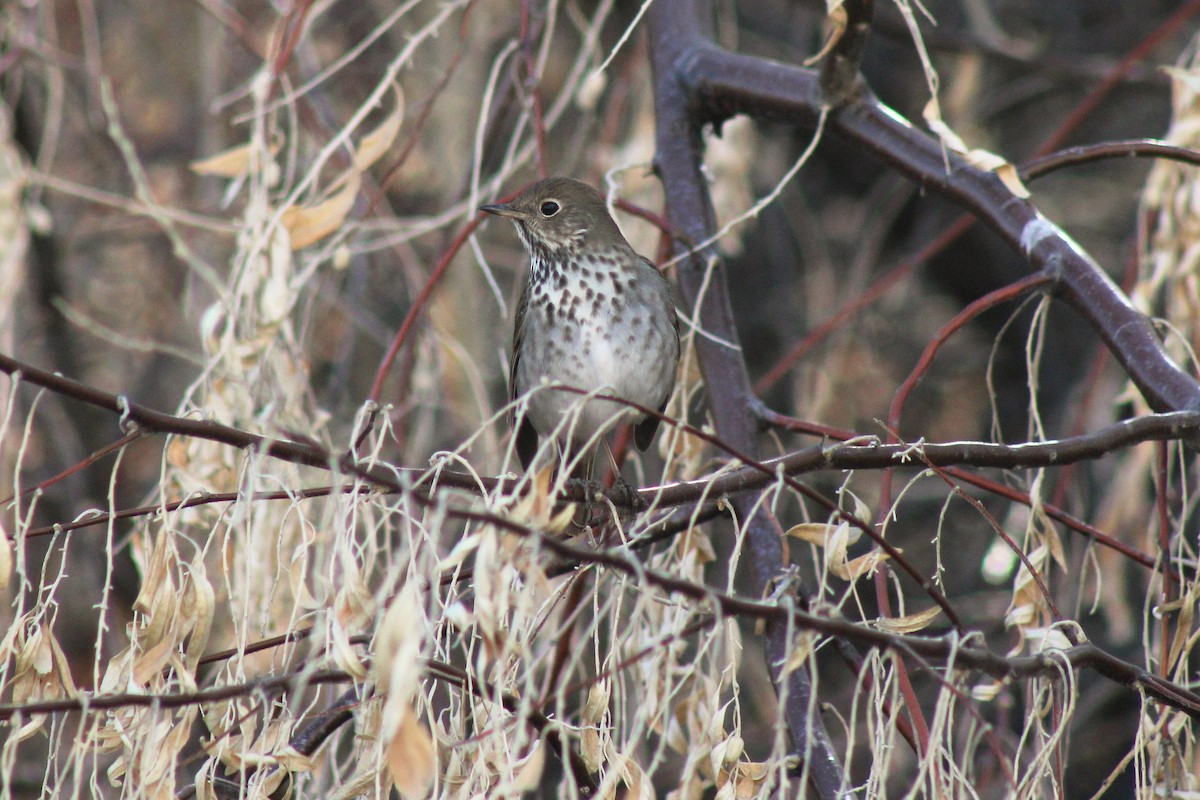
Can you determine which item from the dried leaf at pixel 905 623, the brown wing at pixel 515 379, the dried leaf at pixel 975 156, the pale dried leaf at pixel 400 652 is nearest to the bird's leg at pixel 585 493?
the brown wing at pixel 515 379

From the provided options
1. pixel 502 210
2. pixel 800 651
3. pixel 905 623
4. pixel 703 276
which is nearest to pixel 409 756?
pixel 800 651

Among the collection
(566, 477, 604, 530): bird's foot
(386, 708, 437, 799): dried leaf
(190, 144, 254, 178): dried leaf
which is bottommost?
A: (386, 708, 437, 799): dried leaf

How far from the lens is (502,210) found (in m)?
3.54

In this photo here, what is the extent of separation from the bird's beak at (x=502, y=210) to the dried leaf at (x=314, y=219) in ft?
2.22

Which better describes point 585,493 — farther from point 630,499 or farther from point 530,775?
point 530,775

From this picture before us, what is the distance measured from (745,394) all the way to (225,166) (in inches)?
Answer: 49.3

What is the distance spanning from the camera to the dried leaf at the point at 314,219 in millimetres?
2627

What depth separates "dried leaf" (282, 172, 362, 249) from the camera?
2627 millimetres

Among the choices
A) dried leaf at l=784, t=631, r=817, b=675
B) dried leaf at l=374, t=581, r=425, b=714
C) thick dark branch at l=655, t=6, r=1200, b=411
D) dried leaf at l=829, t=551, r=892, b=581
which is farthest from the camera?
thick dark branch at l=655, t=6, r=1200, b=411

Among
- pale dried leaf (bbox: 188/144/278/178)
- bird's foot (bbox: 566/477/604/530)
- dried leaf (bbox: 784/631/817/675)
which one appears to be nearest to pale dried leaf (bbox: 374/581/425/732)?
dried leaf (bbox: 784/631/817/675)

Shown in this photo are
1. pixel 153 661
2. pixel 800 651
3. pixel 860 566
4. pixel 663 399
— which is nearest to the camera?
pixel 800 651

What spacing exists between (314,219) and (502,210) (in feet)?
3.15

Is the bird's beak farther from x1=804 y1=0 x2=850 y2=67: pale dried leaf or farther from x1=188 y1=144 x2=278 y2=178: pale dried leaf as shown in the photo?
x1=804 y1=0 x2=850 y2=67: pale dried leaf

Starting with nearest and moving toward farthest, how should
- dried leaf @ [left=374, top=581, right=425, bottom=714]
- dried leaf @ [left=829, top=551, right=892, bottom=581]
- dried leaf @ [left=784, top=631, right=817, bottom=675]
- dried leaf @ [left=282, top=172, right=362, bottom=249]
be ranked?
1. dried leaf @ [left=374, top=581, right=425, bottom=714]
2. dried leaf @ [left=784, top=631, right=817, bottom=675]
3. dried leaf @ [left=829, top=551, right=892, bottom=581]
4. dried leaf @ [left=282, top=172, right=362, bottom=249]
